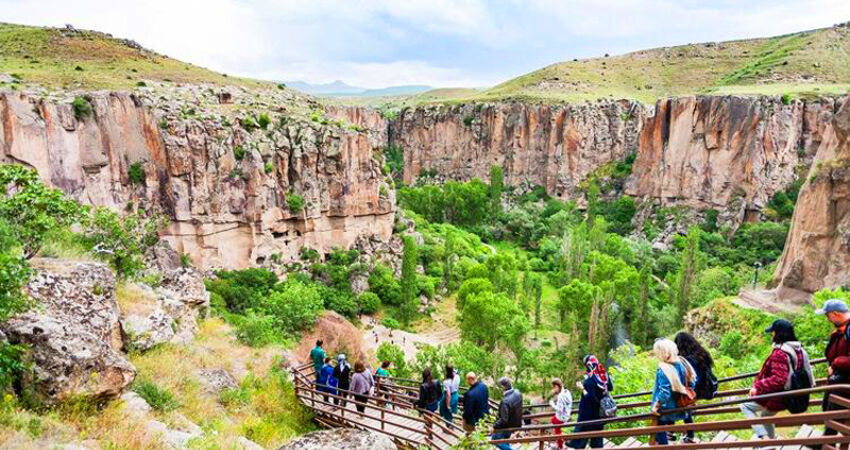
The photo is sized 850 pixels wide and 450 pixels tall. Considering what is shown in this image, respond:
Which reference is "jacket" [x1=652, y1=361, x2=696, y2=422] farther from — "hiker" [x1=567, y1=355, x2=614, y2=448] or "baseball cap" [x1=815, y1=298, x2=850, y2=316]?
"baseball cap" [x1=815, y1=298, x2=850, y2=316]

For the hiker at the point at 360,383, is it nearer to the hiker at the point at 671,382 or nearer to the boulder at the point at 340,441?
the boulder at the point at 340,441

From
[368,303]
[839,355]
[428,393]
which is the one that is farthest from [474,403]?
[368,303]

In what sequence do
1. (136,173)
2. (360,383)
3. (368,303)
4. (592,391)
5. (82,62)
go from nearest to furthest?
(592,391)
(360,383)
(136,173)
(368,303)
(82,62)

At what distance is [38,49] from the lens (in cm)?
5728

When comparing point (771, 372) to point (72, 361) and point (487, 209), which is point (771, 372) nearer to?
point (72, 361)

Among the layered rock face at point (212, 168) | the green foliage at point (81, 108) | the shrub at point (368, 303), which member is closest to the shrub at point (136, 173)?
the layered rock face at point (212, 168)

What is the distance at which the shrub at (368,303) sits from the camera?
49219 mm

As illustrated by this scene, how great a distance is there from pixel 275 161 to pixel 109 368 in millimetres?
42975

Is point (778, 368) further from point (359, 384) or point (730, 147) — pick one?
point (730, 147)

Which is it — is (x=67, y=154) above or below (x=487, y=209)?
above

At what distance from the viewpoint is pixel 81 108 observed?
40.9 metres

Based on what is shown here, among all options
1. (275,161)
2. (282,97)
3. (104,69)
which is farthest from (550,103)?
(104,69)

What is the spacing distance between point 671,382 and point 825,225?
Result: 27250 mm

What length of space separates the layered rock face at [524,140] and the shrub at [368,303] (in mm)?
53559
